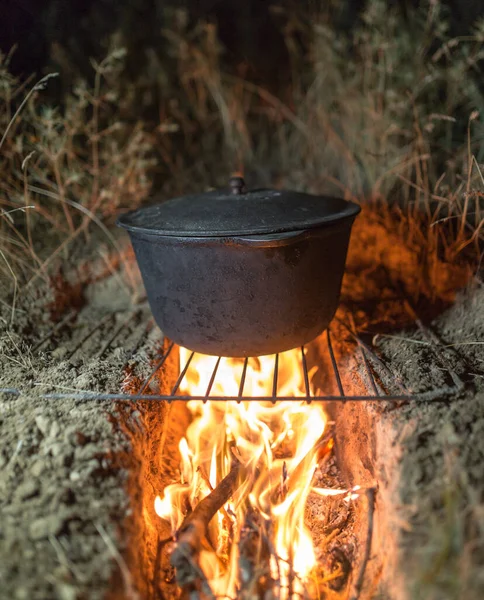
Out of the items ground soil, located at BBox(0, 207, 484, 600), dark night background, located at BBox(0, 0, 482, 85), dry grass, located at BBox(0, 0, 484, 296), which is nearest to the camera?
ground soil, located at BBox(0, 207, 484, 600)

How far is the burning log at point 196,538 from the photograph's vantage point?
1222 millimetres

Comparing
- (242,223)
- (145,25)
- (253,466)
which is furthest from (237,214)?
(145,25)

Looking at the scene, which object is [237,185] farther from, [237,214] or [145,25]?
[145,25]

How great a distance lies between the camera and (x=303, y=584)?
1.27 metres

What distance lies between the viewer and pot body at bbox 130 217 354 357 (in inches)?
54.7

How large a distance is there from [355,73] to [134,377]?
2024 mm

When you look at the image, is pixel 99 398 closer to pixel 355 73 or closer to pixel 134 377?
pixel 134 377

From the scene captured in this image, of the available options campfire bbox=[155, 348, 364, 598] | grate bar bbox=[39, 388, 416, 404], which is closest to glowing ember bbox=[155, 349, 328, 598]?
campfire bbox=[155, 348, 364, 598]

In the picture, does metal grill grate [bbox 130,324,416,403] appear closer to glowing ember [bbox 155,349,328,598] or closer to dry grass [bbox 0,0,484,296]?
glowing ember [bbox 155,349,328,598]

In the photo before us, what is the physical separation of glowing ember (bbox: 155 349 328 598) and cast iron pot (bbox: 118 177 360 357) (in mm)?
363

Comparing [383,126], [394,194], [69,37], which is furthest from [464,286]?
[69,37]

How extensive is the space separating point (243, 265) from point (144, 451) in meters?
0.63

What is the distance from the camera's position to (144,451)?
1415 millimetres

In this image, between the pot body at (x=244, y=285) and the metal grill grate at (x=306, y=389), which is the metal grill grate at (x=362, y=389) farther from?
the pot body at (x=244, y=285)
